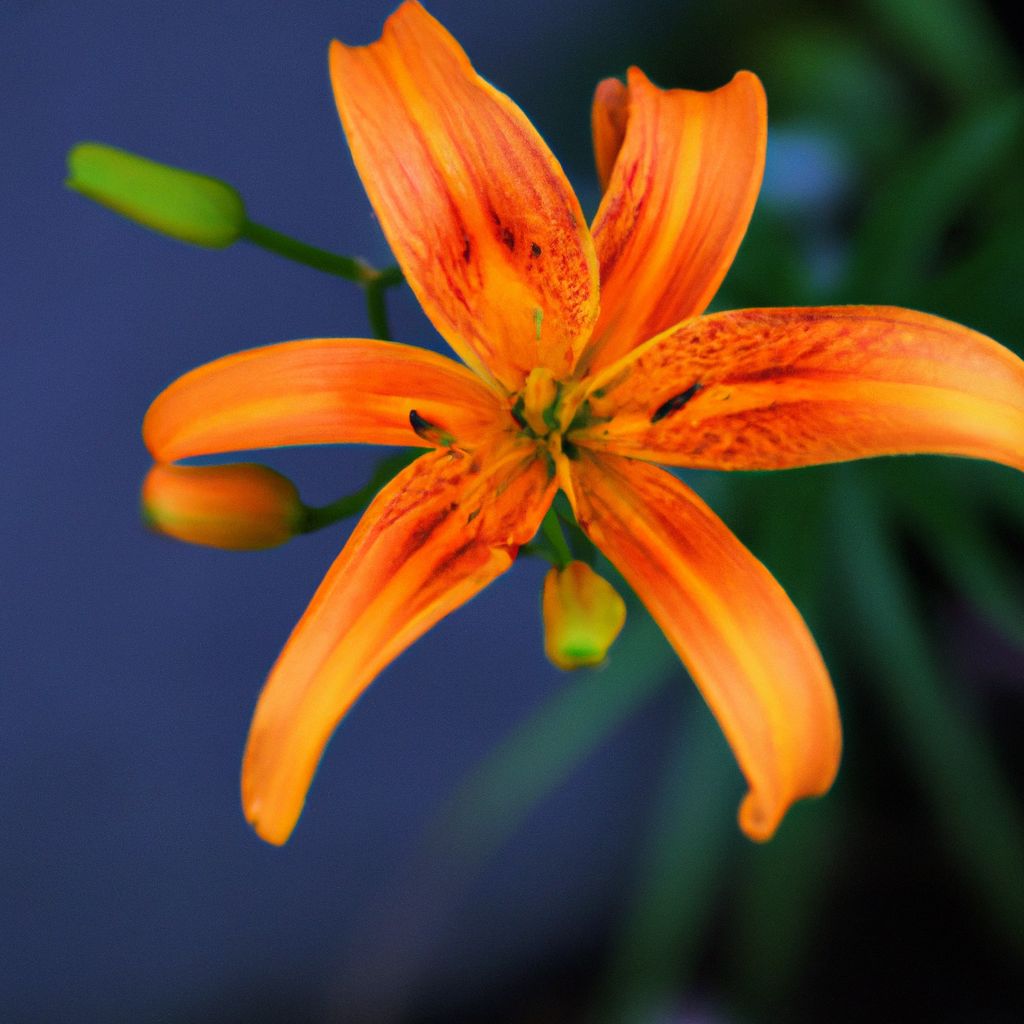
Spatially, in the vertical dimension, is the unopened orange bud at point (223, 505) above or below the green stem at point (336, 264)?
below

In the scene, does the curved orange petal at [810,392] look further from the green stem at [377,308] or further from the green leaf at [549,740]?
the green leaf at [549,740]

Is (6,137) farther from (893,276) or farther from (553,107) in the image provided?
(893,276)

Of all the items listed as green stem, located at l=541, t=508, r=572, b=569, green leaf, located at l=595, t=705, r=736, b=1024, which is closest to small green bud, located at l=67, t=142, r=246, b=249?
green stem, located at l=541, t=508, r=572, b=569

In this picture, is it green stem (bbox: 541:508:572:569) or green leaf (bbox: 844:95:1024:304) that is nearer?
green stem (bbox: 541:508:572:569)

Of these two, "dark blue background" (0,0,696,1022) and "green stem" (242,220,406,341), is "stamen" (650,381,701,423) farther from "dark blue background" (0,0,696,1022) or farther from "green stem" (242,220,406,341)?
"dark blue background" (0,0,696,1022)

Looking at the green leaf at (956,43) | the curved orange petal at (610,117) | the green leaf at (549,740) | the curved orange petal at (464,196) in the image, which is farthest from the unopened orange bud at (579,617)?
the green leaf at (956,43)

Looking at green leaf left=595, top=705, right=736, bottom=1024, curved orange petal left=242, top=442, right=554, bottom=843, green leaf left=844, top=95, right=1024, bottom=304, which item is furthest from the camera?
green leaf left=595, top=705, right=736, bottom=1024

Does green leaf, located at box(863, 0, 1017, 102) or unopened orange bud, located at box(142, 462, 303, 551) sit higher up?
green leaf, located at box(863, 0, 1017, 102)
